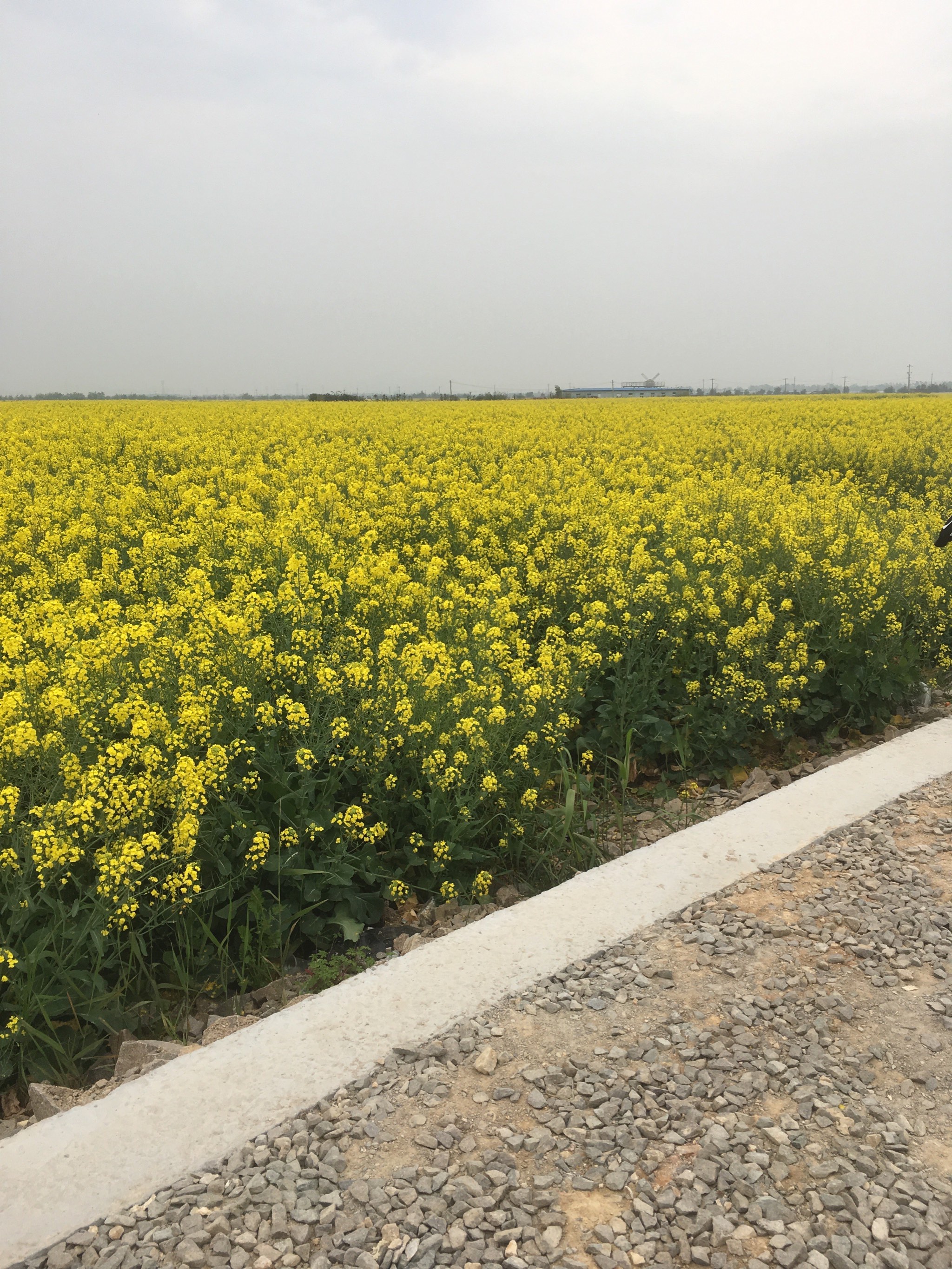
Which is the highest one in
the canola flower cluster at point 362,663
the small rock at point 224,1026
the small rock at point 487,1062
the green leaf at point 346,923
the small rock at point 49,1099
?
the canola flower cluster at point 362,663

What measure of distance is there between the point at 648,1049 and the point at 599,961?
49 centimetres

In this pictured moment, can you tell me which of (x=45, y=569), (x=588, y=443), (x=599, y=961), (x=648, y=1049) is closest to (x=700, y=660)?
(x=599, y=961)

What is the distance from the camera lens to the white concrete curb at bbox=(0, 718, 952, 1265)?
2.36 meters

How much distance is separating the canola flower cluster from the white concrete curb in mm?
707

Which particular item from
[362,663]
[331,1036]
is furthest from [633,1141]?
[362,663]

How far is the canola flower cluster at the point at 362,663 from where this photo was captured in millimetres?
3682

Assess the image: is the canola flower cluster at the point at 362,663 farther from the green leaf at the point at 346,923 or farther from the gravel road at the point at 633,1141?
the gravel road at the point at 633,1141

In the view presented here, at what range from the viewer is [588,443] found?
16125mm

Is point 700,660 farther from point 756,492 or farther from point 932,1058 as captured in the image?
point 756,492

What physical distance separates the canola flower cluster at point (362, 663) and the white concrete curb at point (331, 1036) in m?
0.71

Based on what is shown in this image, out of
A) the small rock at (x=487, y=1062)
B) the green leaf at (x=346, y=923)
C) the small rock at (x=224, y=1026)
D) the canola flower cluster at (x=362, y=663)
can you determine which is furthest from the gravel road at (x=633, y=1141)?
the canola flower cluster at (x=362, y=663)

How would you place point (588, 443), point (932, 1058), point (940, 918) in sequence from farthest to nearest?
1. point (588, 443)
2. point (940, 918)
3. point (932, 1058)

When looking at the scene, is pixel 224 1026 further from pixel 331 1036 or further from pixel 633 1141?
pixel 633 1141

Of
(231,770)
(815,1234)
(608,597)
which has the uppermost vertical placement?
(608,597)
